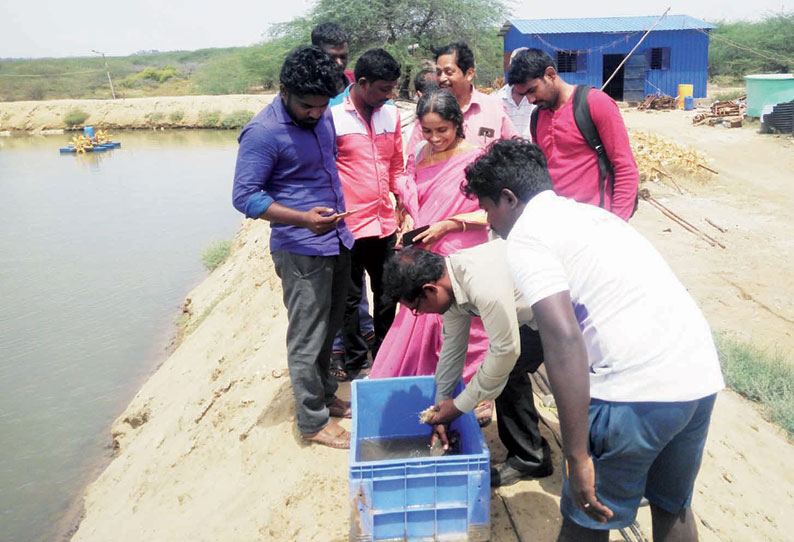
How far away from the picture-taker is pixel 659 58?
21281 mm

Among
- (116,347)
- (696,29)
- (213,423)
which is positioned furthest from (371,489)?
(696,29)

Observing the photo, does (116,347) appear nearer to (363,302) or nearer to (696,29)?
(363,302)

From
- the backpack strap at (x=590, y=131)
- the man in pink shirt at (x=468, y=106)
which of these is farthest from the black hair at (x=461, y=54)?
the backpack strap at (x=590, y=131)

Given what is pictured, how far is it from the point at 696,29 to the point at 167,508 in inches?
863

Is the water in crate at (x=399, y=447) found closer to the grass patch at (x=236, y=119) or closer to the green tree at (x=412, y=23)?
the green tree at (x=412, y=23)

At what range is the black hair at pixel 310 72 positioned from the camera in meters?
2.63

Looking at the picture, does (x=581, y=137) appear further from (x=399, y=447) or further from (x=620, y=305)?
(x=399, y=447)

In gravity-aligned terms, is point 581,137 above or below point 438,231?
above

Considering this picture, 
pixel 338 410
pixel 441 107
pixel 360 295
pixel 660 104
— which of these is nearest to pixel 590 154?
pixel 441 107

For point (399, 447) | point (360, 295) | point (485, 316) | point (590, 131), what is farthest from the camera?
point (360, 295)

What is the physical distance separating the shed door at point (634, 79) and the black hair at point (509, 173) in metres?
21.6

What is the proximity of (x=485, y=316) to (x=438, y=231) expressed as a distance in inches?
38.2

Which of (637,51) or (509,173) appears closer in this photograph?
(509,173)

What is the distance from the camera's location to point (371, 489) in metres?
2.29
